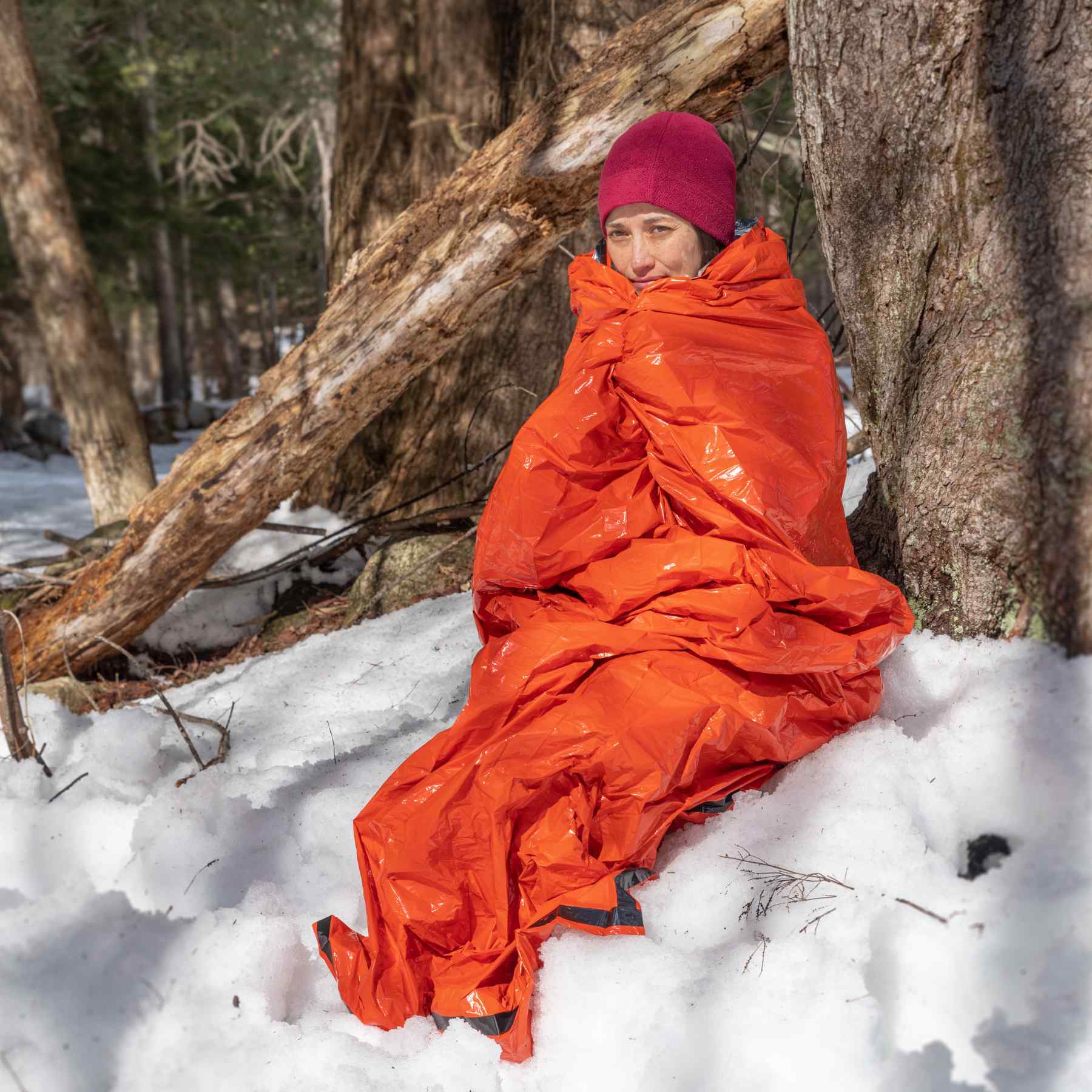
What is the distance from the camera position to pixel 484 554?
2119mm

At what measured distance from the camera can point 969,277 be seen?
6.37 feet

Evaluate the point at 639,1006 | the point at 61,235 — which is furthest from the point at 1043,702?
the point at 61,235

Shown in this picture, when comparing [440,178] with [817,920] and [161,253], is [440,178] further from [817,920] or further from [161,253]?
[161,253]

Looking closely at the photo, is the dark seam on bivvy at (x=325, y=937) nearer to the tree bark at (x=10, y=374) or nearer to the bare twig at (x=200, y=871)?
the bare twig at (x=200, y=871)

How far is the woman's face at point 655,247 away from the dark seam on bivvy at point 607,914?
1.45 m

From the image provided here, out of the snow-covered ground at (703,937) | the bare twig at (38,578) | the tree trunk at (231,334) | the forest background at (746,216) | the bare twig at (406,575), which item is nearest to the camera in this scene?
the snow-covered ground at (703,937)

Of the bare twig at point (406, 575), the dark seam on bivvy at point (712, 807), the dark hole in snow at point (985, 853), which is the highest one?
the dark hole in snow at point (985, 853)

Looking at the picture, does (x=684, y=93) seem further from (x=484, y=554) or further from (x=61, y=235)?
(x=61, y=235)

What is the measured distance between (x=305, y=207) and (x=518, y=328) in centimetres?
1604

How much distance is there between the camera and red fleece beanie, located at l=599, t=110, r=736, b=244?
2.21m

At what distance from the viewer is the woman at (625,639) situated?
5.74 feet

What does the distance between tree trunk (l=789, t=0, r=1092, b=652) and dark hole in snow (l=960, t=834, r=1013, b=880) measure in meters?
0.47

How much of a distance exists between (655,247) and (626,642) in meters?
1.06

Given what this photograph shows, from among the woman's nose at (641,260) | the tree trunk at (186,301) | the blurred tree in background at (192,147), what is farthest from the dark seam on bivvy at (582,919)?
the tree trunk at (186,301)
